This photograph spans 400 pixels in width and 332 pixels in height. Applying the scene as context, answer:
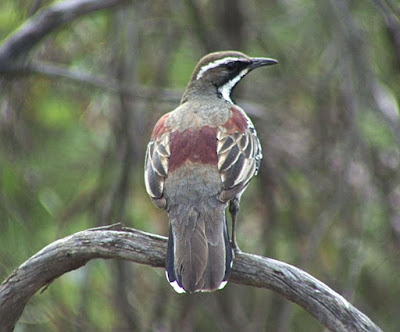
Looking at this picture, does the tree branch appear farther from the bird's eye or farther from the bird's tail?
the bird's tail

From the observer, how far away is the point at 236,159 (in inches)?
248

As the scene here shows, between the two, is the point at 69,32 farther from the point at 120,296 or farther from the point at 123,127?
the point at 120,296

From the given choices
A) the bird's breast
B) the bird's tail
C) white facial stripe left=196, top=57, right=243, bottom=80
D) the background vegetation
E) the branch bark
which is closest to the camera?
the branch bark

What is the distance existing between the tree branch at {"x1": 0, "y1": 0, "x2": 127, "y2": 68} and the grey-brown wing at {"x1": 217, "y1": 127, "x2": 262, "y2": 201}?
63.7 inches

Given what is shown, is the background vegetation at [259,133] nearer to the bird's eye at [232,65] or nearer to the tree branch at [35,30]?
the tree branch at [35,30]

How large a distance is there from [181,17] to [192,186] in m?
4.17

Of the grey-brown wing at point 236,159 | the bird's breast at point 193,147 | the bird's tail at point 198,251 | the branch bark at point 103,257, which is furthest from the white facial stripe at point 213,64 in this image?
the branch bark at point 103,257

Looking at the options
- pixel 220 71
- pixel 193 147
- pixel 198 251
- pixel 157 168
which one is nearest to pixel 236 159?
pixel 193 147

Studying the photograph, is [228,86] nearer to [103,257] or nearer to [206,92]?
[206,92]

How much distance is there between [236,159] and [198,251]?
2.93 feet

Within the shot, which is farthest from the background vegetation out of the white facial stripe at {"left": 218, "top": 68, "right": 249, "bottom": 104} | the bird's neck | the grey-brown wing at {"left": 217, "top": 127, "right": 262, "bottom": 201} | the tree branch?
the grey-brown wing at {"left": 217, "top": 127, "right": 262, "bottom": 201}

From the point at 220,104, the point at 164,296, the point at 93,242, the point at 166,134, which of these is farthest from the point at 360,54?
the point at 93,242

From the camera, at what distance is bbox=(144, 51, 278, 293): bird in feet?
18.2

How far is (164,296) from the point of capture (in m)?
8.72
